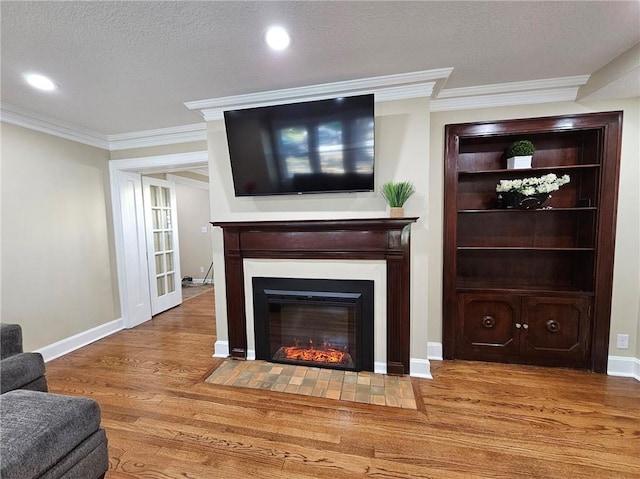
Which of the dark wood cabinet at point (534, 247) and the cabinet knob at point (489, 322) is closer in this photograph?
the dark wood cabinet at point (534, 247)

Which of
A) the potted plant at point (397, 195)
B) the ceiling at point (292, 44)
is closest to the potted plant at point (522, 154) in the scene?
the ceiling at point (292, 44)

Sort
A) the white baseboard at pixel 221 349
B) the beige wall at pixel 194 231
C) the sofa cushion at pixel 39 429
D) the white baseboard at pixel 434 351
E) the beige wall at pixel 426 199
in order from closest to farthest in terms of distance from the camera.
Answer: the sofa cushion at pixel 39 429, the beige wall at pixel 426 199, the white baseboard at pixel 434 351, the white baseboard at pixel 221 349, the beige wall at pixel 194 231

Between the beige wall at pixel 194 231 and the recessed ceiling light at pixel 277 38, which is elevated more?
the recessed ceiling light at pixel 277 38

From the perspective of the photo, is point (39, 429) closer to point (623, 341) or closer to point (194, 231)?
point (623, 341)

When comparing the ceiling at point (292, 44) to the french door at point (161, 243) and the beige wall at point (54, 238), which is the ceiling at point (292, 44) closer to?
the beige wall at point (54, 238)

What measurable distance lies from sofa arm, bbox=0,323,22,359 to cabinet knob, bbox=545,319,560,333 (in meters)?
3.96

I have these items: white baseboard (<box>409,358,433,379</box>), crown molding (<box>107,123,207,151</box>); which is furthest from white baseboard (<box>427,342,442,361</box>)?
crown molding (<box>107,123,207,151</box>)

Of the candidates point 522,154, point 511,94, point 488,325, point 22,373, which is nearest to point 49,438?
point 22,373

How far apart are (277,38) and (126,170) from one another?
9.22ft

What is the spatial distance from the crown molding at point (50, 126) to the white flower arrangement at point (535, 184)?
14.1 ft

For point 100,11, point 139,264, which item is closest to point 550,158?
point 100,11

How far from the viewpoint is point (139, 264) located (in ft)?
12.1

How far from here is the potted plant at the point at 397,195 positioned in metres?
2.17

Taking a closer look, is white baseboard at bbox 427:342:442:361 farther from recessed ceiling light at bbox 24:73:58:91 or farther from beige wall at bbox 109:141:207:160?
recessed ceiling light at bbox 24:73:58:91
